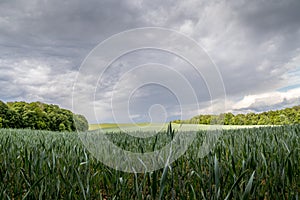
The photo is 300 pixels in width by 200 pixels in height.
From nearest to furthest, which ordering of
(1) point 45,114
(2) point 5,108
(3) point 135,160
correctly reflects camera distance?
(3) point 135,160 < (2) point 5,108 < (1) point 45,114

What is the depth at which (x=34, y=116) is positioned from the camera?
19.2 metres

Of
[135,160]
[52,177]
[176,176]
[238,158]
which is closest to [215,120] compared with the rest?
[238,158]

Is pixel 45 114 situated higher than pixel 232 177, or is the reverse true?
pixel 45 114

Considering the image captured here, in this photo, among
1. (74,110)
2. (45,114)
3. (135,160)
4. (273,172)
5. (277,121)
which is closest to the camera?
(273,172)

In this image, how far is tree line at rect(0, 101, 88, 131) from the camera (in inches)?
714

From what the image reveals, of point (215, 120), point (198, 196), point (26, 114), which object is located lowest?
point (198, 196)

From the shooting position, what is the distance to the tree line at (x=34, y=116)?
18.1 m

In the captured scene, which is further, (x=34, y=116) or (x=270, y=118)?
(x=34, y=116)

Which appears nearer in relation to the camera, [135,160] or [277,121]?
[135,160]

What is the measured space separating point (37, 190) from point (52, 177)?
0.74ft

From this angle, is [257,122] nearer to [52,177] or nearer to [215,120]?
[215,120]

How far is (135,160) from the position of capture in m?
2.36

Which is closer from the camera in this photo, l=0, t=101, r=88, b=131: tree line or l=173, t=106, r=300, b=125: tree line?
l=173, t=106, r=300, b=125: tree line

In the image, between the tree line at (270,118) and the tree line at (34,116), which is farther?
the tree line at (34,116)
